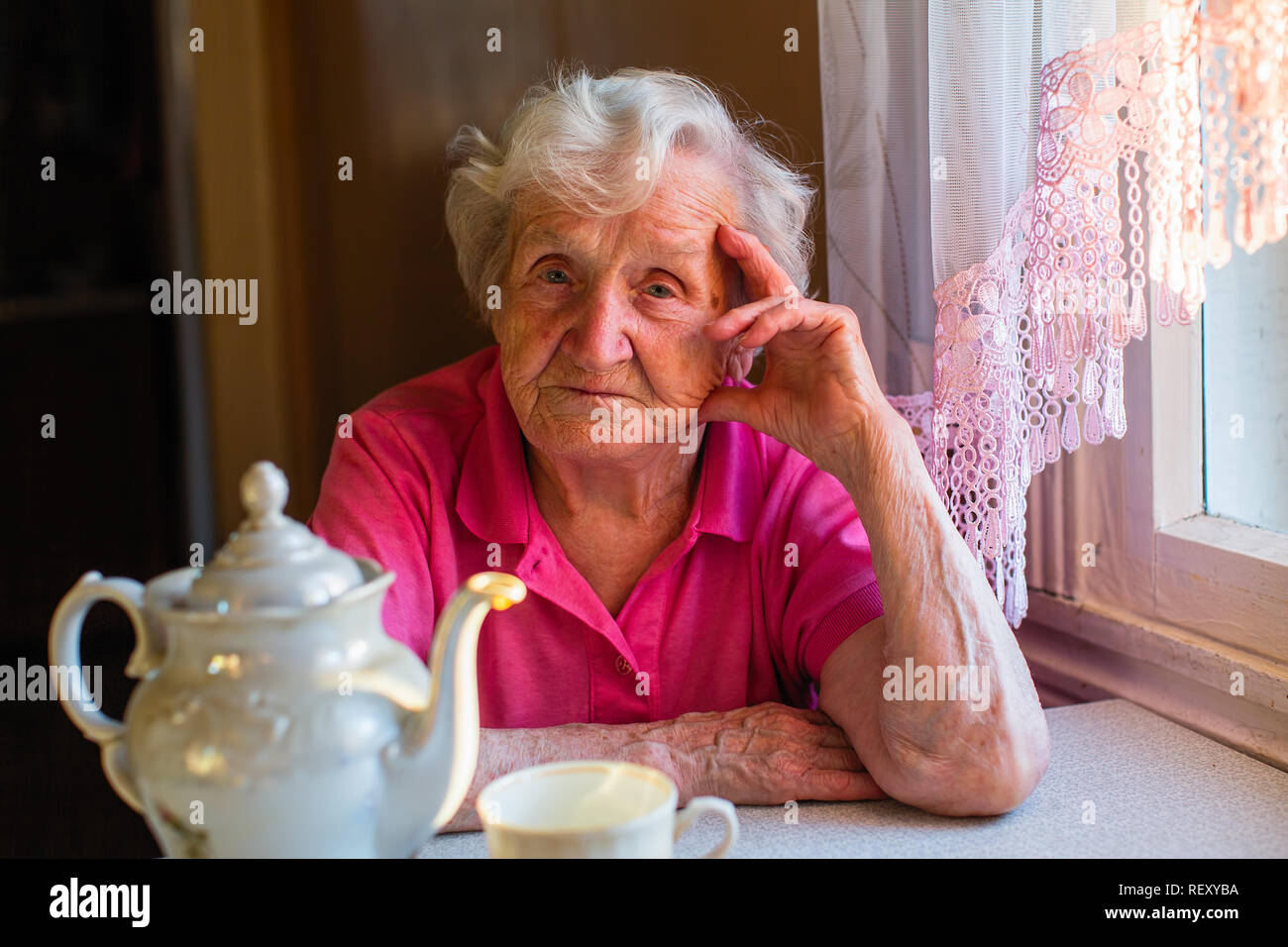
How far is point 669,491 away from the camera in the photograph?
152 centimetres

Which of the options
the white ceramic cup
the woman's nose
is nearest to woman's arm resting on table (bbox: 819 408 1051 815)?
the woman's nose

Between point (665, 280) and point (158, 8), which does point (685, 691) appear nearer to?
point (665, 280)

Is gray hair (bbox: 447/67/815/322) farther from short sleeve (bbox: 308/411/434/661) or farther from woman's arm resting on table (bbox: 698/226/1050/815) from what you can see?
short sleeve (bbox: 308/411/434/661)

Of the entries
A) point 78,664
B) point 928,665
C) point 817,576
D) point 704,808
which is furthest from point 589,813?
point 817,576

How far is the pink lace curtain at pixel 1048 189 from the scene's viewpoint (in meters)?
1.06

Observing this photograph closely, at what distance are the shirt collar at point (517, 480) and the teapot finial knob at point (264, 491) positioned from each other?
620 mm

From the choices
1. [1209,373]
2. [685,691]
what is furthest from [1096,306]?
[685,691]

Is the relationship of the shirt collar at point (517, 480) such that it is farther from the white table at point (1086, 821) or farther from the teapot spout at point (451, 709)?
the teapot spout at point (451, 709)

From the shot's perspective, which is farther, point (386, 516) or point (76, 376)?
point (76, 376)

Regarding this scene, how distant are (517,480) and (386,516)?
167 mm

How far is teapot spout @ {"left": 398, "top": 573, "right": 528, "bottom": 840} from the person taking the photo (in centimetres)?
80

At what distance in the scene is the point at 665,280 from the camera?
139cm

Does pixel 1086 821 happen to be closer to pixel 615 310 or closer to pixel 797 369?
pixel 797 369
